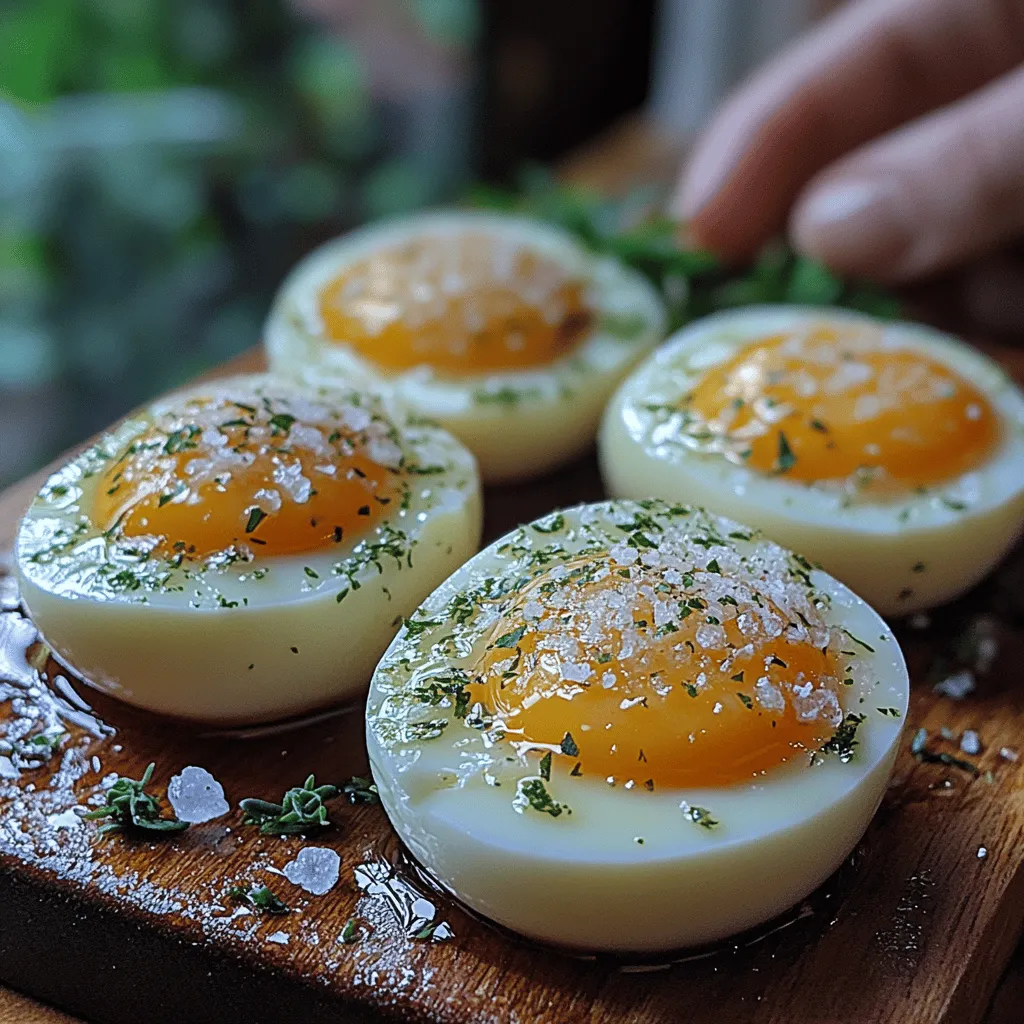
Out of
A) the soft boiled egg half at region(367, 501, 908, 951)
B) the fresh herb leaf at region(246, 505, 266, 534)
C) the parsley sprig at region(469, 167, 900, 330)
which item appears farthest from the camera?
the parsley sprig at region(469, 167, 900, 330)

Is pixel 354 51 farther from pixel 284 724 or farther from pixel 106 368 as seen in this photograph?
pixel 284 724

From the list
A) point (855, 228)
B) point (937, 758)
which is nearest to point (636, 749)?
point (937, 758)

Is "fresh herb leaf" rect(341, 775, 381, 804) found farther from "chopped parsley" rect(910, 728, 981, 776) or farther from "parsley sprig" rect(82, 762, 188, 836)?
"chopped parsley" rect(910, 728, 981, 776)

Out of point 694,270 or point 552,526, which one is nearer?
point 552,526

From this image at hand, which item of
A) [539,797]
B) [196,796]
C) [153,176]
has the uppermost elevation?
[539,797]

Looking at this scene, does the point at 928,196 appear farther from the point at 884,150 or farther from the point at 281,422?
the point at 281,422

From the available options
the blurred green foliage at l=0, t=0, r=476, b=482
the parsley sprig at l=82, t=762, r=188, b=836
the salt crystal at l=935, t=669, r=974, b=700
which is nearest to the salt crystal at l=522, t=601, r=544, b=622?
the parsley sprig at l=82, t=762, r=188, b=836

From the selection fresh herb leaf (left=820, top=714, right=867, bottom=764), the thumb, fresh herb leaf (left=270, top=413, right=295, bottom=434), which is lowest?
fresh herb leaf (left=820, top=714, right=867, bottom=764)
